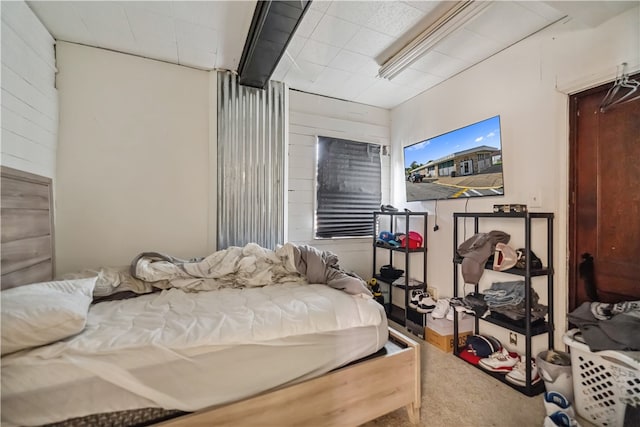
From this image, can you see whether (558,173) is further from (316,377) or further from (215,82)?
(215,82)

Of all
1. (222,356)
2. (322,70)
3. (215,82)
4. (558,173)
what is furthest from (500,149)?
(215,82)

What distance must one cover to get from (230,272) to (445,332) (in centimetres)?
192

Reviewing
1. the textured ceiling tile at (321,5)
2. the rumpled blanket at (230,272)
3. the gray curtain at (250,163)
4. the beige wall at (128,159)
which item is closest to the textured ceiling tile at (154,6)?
the beige wall at (128,159)

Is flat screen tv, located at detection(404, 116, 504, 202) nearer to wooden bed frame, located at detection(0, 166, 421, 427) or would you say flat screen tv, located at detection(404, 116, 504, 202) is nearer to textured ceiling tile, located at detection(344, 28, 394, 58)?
textured ceiling tile, located at detection(344, 28, 394, 58)

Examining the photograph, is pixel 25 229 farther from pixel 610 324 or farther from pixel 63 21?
pixel 610 324

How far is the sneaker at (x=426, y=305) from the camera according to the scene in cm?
255

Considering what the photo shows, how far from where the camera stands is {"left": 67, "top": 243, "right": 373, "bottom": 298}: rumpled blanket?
5.90 ft

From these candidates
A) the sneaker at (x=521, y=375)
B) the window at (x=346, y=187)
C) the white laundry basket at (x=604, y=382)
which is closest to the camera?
the white laundry basket at (x=604, y=382)

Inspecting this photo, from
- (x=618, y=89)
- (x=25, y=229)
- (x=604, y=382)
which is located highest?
(x=618, y=89)

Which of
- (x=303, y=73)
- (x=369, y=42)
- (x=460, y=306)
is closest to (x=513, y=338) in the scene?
(x=460, y=306)

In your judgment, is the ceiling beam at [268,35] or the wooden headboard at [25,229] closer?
the wooden headboard at [25,229]

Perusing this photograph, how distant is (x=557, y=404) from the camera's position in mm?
1498

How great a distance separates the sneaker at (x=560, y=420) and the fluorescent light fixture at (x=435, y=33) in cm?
235

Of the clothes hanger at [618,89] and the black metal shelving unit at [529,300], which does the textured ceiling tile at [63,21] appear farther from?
the clothes hanger at [618,89]
